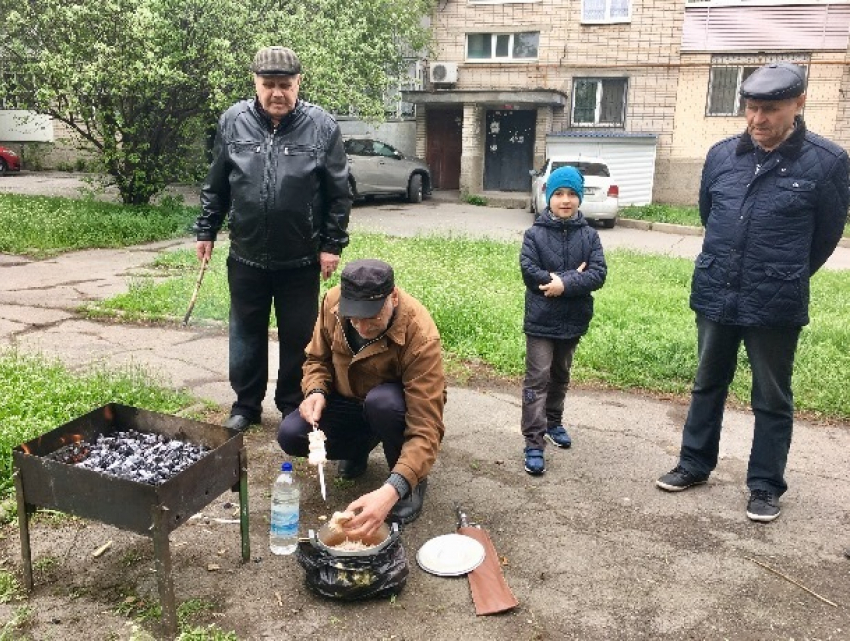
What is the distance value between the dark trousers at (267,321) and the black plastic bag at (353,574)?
1.65m

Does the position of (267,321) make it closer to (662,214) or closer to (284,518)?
(284,518)

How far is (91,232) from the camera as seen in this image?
11539mm

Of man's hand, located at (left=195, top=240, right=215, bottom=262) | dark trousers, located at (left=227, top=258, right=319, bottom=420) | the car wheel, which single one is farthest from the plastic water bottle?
the car wheel

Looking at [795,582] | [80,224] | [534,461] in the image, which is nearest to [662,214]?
[80,224]

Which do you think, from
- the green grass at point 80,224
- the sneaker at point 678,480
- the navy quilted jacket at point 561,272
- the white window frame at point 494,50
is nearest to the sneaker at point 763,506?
the sneaker at point 678,480

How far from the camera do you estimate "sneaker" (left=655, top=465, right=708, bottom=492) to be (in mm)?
4270

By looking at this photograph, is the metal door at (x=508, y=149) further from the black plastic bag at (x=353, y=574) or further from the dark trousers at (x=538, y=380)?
Result: the black plastic bag at (x=353, y=574)

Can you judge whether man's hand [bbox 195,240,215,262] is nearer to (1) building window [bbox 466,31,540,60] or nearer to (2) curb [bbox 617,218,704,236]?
(2) curb [bbox 617,218,704,236]

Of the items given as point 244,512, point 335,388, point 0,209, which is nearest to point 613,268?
point 335,388

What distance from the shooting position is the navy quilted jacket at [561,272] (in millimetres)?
4406

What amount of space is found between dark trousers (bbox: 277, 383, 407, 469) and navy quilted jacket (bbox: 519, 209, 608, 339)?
3.80ft

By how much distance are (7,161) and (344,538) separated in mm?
24609

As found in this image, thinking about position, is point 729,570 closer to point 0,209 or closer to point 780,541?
point 780,541

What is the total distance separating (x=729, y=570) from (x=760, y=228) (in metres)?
1.60
